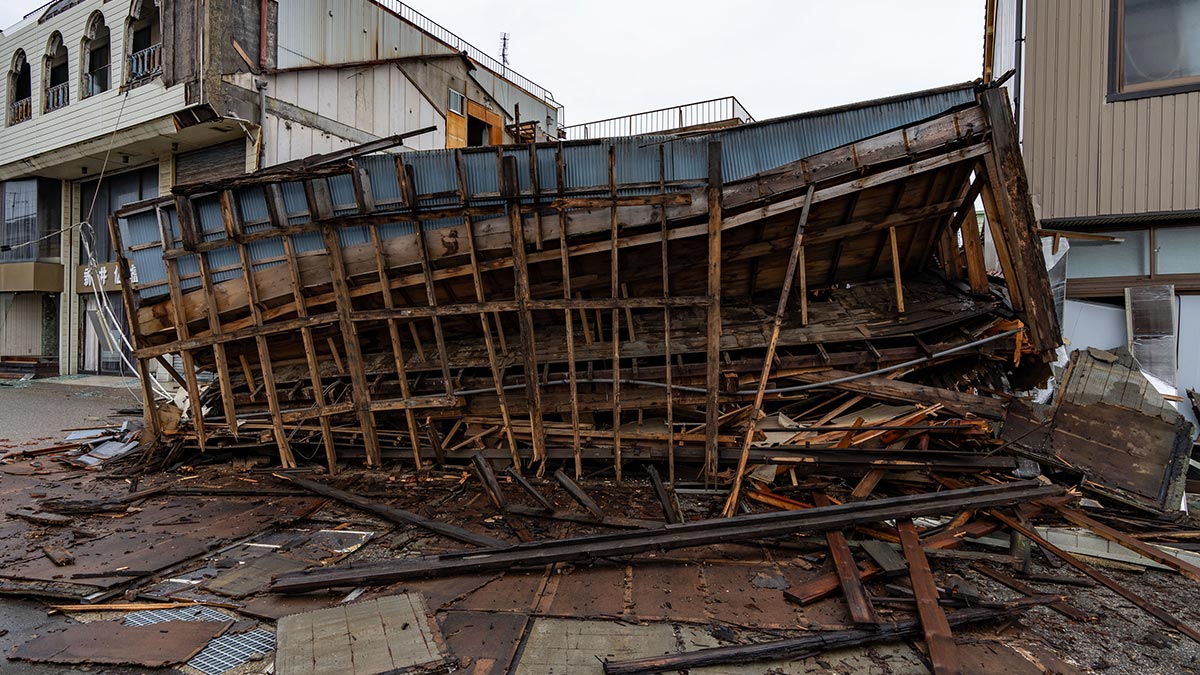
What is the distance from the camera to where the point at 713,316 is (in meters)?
6.38

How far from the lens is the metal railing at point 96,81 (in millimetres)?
14906

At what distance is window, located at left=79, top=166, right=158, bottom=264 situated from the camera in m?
14.9

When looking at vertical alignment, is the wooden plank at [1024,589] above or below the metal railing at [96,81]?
below

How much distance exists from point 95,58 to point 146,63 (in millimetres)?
4035

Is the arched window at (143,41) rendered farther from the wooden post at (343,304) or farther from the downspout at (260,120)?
the wooden post at (343,304)

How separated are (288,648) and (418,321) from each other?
4922 mm

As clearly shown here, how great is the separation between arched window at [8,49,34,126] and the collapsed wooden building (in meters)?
14.4

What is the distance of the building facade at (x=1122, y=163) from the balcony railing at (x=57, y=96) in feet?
72.7

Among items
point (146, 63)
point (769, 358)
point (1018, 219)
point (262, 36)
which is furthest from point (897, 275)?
point (146, 63)

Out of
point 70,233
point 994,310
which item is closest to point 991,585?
point 994,310

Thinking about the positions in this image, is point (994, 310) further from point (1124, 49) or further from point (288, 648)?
point (288, 648)

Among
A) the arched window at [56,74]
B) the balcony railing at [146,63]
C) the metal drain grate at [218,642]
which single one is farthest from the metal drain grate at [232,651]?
the arched window at [56,74]

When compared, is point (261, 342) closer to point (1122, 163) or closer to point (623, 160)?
point (623, 160)

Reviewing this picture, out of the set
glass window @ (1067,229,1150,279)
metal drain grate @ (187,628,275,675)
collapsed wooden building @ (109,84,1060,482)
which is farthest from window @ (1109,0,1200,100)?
metal drain grate @ (187,628,275,675)
